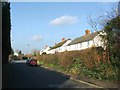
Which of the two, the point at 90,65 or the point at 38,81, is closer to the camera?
the point at 38,81

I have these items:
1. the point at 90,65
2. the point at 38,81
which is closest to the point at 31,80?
the point at 38,81

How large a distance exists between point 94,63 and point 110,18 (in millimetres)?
5727

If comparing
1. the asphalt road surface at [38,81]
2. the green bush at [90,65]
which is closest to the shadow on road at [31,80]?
the asphalt road surface at [38,81]

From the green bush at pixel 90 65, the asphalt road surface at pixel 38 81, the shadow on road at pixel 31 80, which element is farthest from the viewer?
the green bush at pixel 90 65

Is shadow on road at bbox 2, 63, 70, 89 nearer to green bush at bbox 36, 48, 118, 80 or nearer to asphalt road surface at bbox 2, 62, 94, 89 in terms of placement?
asphalt road surface at bbox 2, 62, 94, 89

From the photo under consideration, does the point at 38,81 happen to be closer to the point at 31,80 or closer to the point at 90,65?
the point at 31,80

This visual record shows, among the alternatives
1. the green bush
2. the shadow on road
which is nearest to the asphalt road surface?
the shadow on road

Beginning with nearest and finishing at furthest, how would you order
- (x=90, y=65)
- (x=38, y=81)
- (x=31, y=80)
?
(x=38, y=81) < (x=31, y=80) < (x=90, y=65)

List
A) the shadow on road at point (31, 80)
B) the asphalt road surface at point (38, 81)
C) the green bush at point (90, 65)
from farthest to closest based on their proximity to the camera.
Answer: the green bush at point (90, 65) → the shadow on road at point (31, 80) → the asphalt road surface at point (38, 81)

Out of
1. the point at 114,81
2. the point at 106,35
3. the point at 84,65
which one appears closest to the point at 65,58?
the point at 84,65

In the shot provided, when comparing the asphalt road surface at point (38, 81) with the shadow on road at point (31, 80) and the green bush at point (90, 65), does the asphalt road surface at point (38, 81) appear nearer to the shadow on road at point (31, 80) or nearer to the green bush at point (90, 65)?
the shadow on road at point (31, 80)

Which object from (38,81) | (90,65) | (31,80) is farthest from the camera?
(90,65)

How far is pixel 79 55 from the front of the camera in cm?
3266

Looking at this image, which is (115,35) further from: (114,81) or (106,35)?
(114,81)
